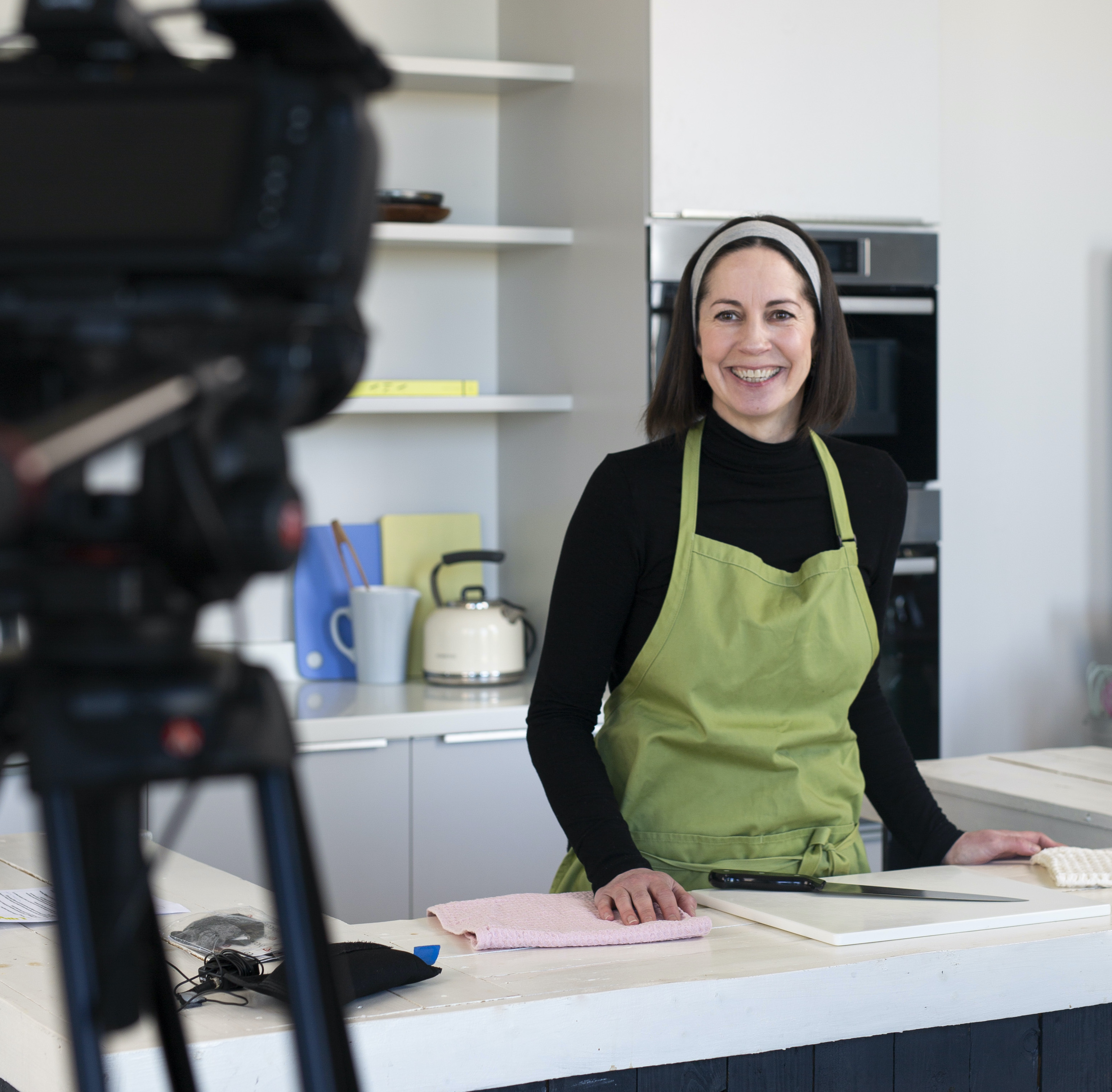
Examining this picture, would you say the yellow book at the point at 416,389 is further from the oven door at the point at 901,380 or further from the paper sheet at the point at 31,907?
the paper sheet at the point at 31,907

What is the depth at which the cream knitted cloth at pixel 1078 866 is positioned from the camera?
1.46 meters

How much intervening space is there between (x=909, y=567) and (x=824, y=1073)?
1.88 m

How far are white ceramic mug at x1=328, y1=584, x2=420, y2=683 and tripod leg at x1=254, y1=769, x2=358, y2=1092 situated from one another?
8.22ft

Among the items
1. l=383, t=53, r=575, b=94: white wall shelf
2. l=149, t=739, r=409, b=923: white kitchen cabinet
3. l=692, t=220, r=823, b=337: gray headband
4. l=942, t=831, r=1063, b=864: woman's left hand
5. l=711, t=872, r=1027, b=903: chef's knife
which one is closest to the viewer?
l=711, t=872, r=1027, b=903: chef's knife

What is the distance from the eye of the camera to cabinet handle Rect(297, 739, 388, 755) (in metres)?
2.72

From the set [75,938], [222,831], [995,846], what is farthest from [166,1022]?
[222,831]

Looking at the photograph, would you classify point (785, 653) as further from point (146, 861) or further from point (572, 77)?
point (572, 77)

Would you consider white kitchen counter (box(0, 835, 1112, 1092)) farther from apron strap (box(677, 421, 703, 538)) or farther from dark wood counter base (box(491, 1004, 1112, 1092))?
apron strap (box(677, 421, 703, 538))

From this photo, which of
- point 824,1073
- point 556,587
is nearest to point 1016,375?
point 556,587

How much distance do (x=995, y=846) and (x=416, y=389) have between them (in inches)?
70.7

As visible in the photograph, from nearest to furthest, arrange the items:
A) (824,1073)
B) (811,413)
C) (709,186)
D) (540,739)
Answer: (824,1073) < (540,739) < (811,413) < (709,186)

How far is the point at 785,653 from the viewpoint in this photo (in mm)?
1662

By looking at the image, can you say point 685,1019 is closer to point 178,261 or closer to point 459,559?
point 178,261

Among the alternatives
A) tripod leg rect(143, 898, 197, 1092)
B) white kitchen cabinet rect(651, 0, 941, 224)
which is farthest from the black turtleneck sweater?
white kitchen cabinet rect(651, 0, 941, 224)
